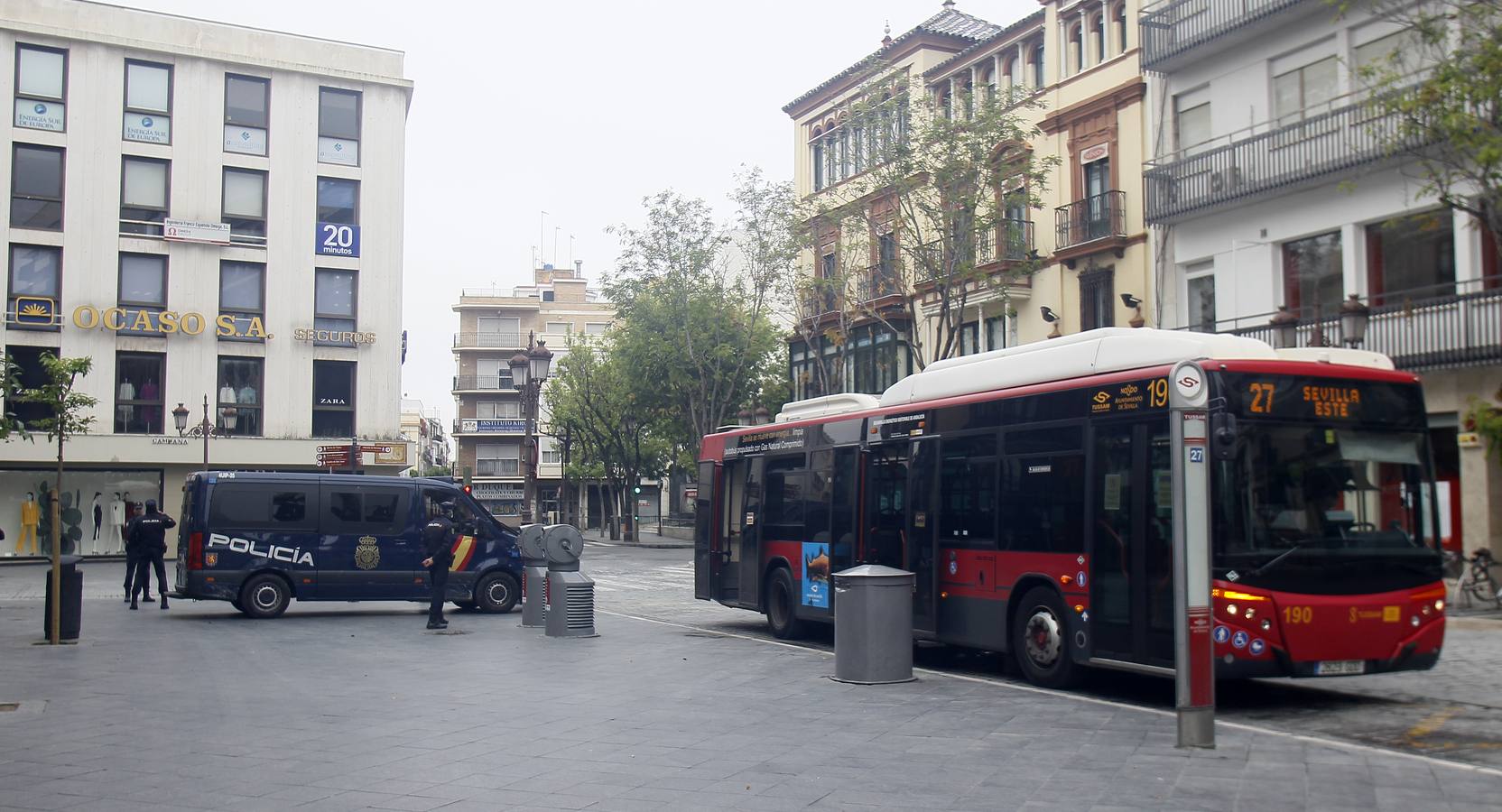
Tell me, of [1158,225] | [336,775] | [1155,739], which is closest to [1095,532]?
[1155,739]

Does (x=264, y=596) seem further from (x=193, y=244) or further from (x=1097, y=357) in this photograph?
(x=193, y=244)

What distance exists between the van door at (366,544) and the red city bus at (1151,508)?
31.0 ft

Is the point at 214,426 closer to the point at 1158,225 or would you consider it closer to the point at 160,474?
the point at 160,474

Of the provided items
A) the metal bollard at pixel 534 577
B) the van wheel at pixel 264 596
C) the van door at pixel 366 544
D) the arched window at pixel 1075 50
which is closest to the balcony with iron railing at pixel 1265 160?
the arched window at pixel 1075 50

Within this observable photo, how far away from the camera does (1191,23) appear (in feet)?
91.6

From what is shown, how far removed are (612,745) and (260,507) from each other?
13.2 metres

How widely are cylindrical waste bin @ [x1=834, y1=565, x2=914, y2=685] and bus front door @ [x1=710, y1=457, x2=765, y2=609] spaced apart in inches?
220

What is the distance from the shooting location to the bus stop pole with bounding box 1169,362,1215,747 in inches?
341

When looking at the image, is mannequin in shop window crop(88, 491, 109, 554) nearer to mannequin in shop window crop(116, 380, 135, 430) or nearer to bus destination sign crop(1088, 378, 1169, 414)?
mannequin in shop window crop(116, 380, 135, 430)

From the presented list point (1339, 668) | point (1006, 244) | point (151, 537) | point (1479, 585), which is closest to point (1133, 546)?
point (1339, 668)

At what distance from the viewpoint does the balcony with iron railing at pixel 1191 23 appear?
2603 cm

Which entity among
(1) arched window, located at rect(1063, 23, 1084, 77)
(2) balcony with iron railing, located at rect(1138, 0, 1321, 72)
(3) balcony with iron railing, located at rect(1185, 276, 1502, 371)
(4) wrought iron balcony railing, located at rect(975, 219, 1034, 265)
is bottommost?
(3) balcony with iron railing, located at rect(1185, 276, 1502, 371)

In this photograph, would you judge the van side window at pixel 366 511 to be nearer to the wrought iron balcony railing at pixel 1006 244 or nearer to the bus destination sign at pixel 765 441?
the bus destination sign at pixel 765 441

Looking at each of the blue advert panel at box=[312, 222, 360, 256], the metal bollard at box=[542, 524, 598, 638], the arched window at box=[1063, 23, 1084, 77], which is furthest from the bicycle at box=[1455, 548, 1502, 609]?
the blue advert panel at box=[312, 222, 360, 256]
